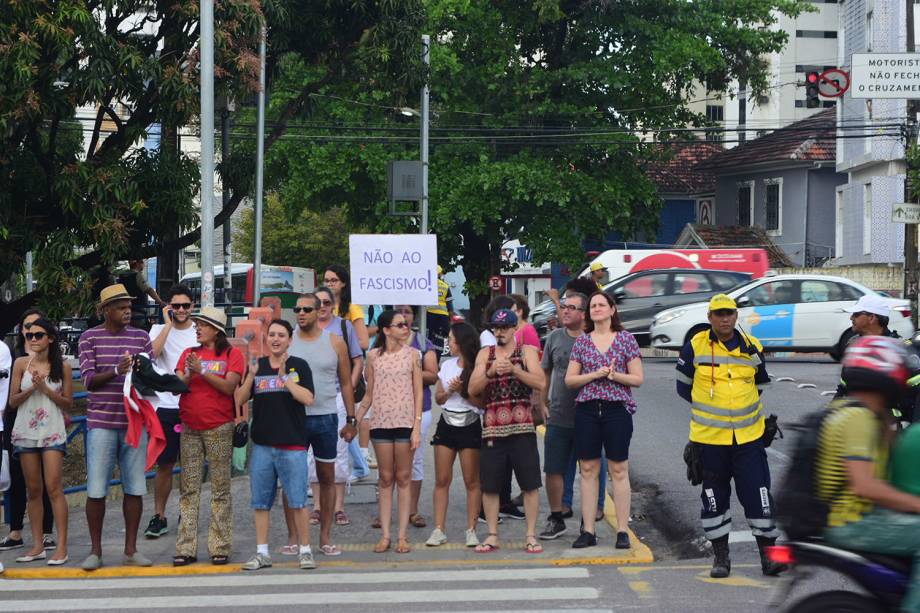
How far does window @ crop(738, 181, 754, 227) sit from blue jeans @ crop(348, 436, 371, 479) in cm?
3991

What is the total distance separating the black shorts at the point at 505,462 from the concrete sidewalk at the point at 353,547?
503 mm

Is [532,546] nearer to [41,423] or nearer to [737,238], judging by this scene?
[41,423]

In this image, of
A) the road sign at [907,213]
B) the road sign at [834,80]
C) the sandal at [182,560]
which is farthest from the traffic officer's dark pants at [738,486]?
the road sign at [834,80]

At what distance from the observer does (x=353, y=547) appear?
32.9ft

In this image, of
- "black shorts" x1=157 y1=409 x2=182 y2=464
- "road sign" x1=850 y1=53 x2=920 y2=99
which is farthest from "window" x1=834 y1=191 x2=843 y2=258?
"black shorts" x1=157 y1=409 x2=182 y2=464

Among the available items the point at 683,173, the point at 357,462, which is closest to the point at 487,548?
Answer: the point at 357,462

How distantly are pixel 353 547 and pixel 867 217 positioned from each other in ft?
105

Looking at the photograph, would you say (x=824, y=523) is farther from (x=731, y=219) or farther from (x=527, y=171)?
(x=731, y=219)

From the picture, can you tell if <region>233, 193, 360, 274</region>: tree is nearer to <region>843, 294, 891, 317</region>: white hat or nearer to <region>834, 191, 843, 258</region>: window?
<region>834, 191, 843, 258</region>: window

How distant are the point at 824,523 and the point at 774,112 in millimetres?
72294

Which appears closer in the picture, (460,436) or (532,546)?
(532,546)

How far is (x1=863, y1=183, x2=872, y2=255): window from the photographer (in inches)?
1531

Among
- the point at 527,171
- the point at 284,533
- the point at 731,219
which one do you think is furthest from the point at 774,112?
the point at 284,533

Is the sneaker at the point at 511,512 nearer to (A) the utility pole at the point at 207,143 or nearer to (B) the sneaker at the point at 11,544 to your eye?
(B) the sneaker at the point at 11,544
